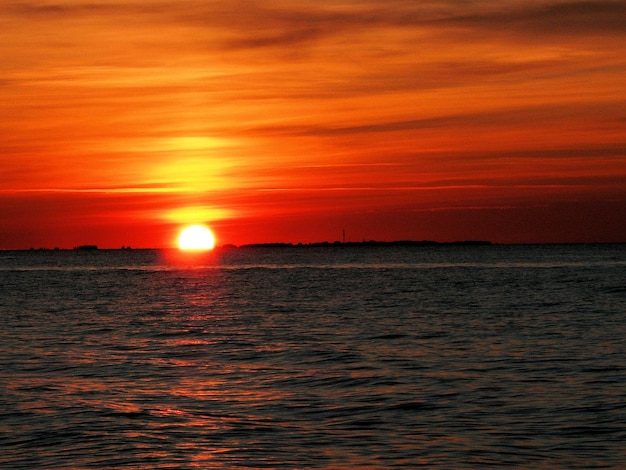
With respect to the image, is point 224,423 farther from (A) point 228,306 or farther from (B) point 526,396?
(A) point 228,306

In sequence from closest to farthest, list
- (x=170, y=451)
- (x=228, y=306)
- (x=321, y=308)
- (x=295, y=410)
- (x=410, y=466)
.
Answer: (x=410, y=466) → (x=170, y=451) → (x=295, y=410) → (x=321, y=308) → (x=228, y=306)

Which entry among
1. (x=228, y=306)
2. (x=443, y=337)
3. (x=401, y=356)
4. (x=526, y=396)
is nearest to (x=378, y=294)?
(x=228, y=306)

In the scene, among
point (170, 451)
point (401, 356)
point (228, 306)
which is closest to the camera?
point (170, 451)

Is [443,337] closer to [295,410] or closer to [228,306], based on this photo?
[295,410]

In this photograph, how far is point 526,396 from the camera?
2469cm

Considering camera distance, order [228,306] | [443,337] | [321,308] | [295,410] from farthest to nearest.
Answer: [228,306] → [321,308] → [443,337] → [295,410]

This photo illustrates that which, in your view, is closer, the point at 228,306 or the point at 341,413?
the point at 341,413

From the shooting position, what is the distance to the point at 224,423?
21688 mm

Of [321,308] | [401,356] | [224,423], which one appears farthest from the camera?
[321,308]

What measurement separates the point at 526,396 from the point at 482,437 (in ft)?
16.6

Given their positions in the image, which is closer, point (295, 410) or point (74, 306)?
point (295, 410)

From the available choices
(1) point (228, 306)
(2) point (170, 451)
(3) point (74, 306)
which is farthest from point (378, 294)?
(2) point (170, 451)

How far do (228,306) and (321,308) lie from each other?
25.5ft

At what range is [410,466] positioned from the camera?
1773 centimetres
